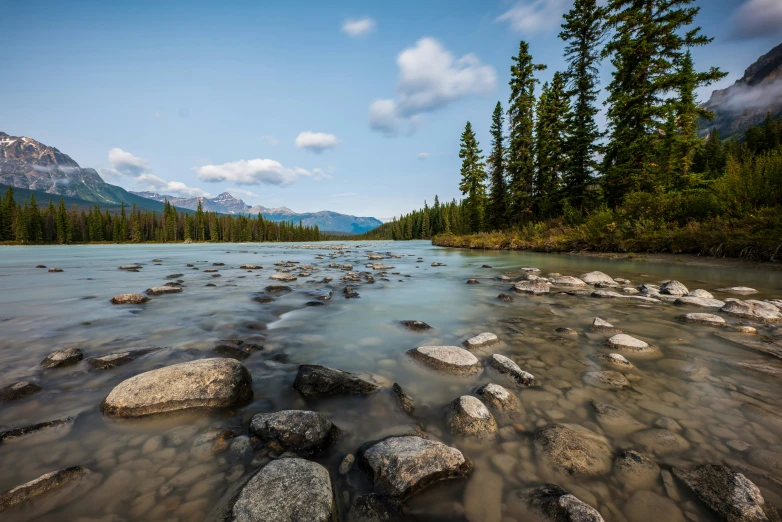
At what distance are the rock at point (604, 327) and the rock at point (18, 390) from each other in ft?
22.4

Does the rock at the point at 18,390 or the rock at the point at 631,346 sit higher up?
the rock at the point at 18,390

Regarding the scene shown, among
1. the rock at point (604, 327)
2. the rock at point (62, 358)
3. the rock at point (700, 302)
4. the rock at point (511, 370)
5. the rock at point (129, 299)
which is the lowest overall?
the rock at point (511, 370)

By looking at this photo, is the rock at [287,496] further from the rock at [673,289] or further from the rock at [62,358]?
the rock at [673,289]

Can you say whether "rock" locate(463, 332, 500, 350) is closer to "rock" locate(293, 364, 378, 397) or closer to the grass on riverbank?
"rock" locate(293, 364, 378, 397)

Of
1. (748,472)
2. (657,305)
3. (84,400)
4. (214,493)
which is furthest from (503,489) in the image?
(657,305)

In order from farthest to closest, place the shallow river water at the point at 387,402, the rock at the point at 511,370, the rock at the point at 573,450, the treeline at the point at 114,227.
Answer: the treeline at the point at 114,227 < the rock at the point at 511,370 < the rock at the point at 573,450 < the shallow river water at the point at 387,402

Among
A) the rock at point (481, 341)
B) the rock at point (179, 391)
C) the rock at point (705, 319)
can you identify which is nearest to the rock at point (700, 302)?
the rock at point (705, 319)

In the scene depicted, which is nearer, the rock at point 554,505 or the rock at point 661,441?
the rock at point 554,505

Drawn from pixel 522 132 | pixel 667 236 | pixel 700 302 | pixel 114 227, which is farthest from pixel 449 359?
pixel 114 227

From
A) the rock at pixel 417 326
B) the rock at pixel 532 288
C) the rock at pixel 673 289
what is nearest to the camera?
the rock at pixel 417 326

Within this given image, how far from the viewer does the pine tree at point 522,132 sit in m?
27.3

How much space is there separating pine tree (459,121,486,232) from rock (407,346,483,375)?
37856 millimetres

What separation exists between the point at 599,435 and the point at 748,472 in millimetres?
767

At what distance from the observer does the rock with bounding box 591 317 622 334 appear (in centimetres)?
459
